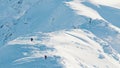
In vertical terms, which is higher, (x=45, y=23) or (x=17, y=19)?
(x=45, y=23)

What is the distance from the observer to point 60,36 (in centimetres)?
3531

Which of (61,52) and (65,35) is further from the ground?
(61,52)

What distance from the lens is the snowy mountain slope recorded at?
98.5 feet

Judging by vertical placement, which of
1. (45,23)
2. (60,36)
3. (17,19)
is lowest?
(17,19)

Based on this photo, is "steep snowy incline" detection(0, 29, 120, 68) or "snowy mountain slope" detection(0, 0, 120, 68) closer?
"steep snowy incline" detection(0, 29, 120, 68)

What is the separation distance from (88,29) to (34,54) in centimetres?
965

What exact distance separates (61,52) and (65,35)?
5219 mm

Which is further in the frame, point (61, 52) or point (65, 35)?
point (65, 35)

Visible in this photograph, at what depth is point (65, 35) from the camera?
3572cm

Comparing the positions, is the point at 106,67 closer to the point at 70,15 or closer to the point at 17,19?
the point at 70,15

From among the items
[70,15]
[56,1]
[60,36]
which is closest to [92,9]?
[70,15]

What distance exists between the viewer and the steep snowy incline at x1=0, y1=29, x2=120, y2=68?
29.1m

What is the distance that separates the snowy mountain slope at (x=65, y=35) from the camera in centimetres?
3003

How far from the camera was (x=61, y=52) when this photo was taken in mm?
30609
